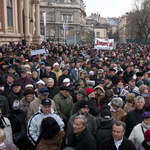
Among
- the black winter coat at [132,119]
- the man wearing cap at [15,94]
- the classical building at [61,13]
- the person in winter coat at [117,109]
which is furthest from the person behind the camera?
the classical building at [61,13]

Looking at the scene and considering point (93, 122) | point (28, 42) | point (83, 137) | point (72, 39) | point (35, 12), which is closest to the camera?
point (83, 137)

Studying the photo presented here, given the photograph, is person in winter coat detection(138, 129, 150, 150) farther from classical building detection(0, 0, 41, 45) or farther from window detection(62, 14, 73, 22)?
window detection(62, 14, 73, 22)

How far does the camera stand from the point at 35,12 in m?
30.2

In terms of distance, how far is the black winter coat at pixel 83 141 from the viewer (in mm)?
3217

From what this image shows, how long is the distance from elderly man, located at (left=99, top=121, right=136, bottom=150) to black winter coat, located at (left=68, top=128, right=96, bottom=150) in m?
0.23

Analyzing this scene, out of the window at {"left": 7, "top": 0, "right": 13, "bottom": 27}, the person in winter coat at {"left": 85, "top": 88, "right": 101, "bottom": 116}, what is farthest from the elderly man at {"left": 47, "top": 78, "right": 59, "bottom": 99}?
the window at {"left": 7, "top": 0, "right": 13, "bottom": 27}

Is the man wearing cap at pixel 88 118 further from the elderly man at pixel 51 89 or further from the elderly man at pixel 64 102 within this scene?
the elderly man at pixel 51 89

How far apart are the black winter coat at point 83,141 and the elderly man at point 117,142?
23 cm

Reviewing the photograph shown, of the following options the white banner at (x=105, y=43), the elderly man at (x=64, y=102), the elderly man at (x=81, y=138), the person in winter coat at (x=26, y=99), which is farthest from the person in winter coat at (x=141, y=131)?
the white banner at (x=105, y=43)

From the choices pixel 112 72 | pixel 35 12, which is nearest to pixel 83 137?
pixel 112 72

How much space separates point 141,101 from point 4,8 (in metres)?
19.2

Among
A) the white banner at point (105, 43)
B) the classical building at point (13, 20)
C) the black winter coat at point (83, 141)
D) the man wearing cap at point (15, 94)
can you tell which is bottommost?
the black winter coat at point (83, 141)

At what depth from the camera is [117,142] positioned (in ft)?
11.1

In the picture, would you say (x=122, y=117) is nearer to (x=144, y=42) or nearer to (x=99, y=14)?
(x=144, y=42)
